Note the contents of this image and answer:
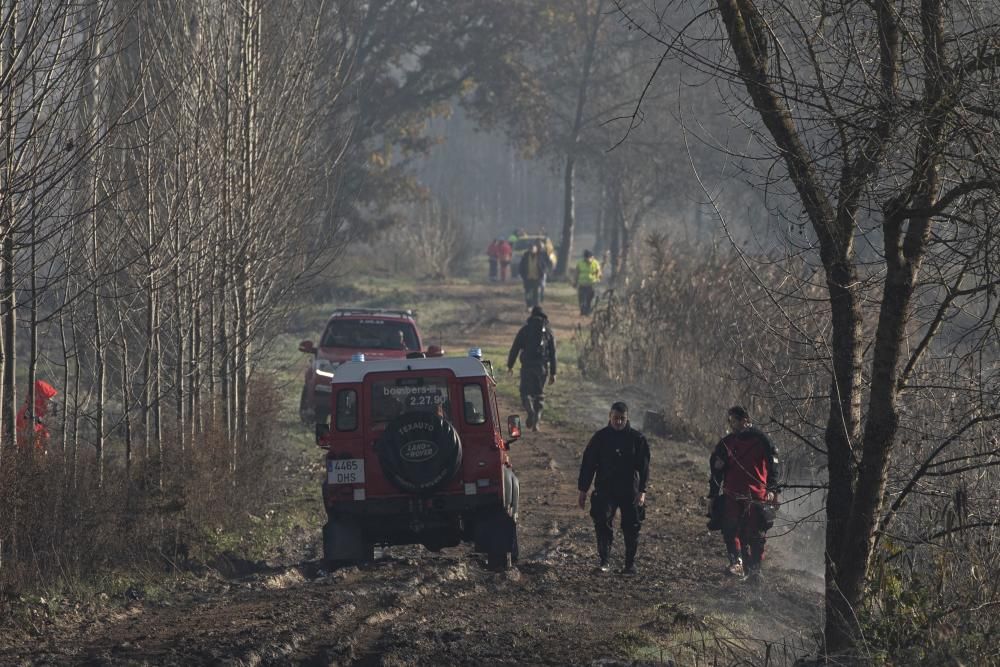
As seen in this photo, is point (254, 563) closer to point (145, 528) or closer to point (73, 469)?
point (145, 528)

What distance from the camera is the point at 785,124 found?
725cm

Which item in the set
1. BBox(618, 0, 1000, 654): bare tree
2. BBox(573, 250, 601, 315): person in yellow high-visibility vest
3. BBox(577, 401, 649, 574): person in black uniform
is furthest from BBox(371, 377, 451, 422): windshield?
BBox(573, 250, 601, 315): person in yellow high-visibility vest

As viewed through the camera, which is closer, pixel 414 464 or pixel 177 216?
pixel 414 464

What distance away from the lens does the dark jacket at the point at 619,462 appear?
12.4 meters

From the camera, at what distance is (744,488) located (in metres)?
12.4

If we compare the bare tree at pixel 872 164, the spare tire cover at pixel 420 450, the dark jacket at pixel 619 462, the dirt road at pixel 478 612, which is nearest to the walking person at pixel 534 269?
the dirt road at pixel 478 612

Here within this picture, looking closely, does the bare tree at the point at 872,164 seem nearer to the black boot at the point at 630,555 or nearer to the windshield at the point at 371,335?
the black boot at the point at 630,555

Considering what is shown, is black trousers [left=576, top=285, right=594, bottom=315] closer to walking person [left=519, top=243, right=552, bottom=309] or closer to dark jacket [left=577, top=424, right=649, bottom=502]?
walking person [left=519, top=243, right=552, bottom=309]

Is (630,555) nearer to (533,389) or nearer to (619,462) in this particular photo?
(619,462)

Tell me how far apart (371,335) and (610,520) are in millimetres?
10274

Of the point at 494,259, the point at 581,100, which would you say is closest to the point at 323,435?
the point at 494,259

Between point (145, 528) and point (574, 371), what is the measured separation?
18.6m

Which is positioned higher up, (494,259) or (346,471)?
(494,259)

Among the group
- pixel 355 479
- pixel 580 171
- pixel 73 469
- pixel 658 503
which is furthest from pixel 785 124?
pixel 580 171
